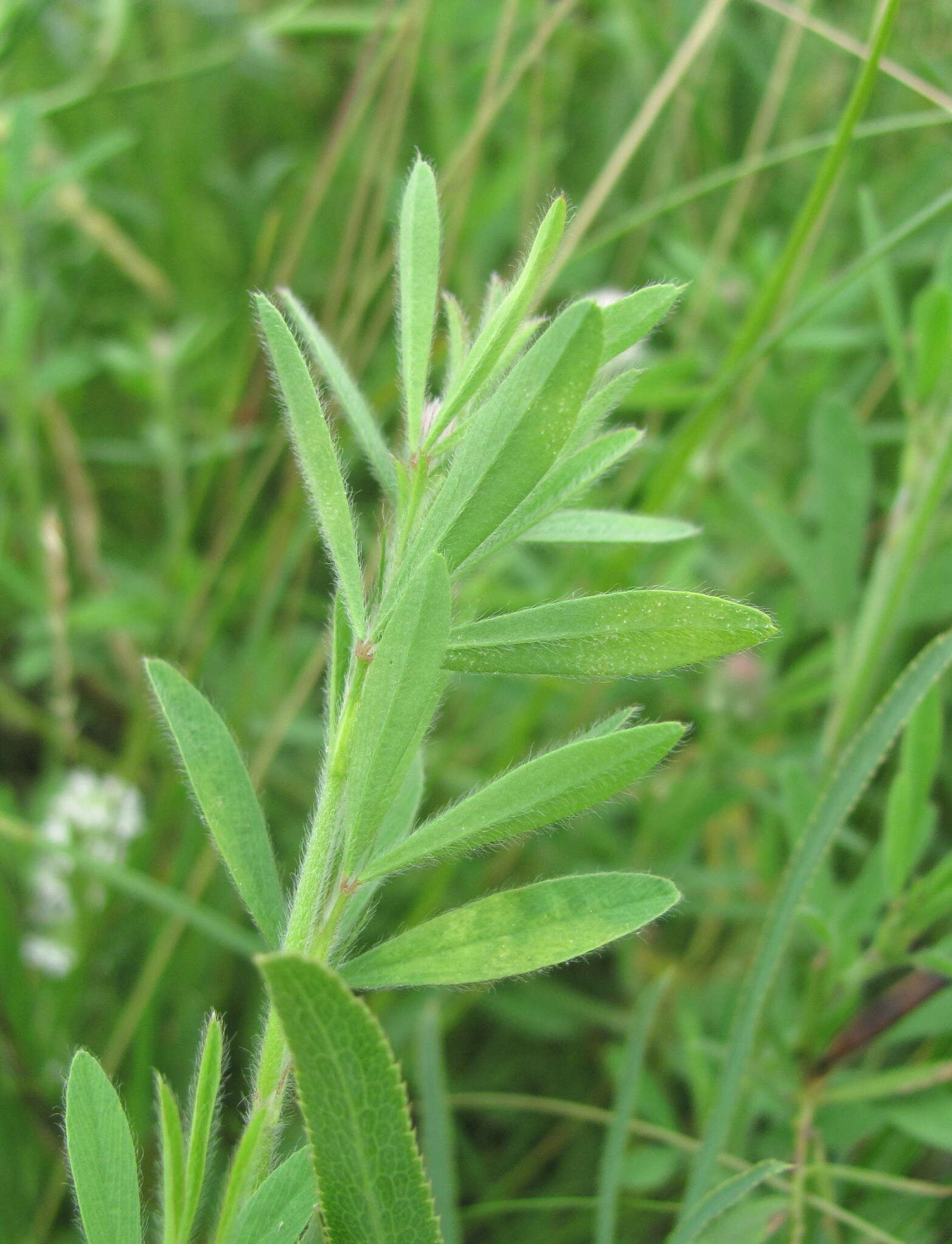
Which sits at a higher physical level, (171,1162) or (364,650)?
(364,650)

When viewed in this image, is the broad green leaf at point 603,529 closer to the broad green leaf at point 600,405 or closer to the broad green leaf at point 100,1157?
the broad green leaf at point 600,405

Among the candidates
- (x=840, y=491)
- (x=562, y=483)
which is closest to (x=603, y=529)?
(x=562, y=483)

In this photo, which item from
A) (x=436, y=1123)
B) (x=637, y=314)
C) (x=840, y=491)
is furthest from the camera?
(x=840, y=491)

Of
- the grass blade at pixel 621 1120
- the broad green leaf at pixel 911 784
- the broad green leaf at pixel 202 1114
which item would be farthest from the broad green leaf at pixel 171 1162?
the broad green leaf at pixel 911 784

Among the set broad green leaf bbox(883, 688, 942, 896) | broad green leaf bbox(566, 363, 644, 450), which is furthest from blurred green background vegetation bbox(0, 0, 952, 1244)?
broad green leaf bbox(566, 363, 644, 450)

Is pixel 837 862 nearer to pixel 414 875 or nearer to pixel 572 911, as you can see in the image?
pixel 414 875

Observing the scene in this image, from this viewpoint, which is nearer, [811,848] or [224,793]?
[224,793]

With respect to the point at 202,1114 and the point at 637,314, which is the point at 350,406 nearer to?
the point at 637,314

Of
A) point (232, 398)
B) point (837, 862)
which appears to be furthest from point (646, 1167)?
point (232, 398)
